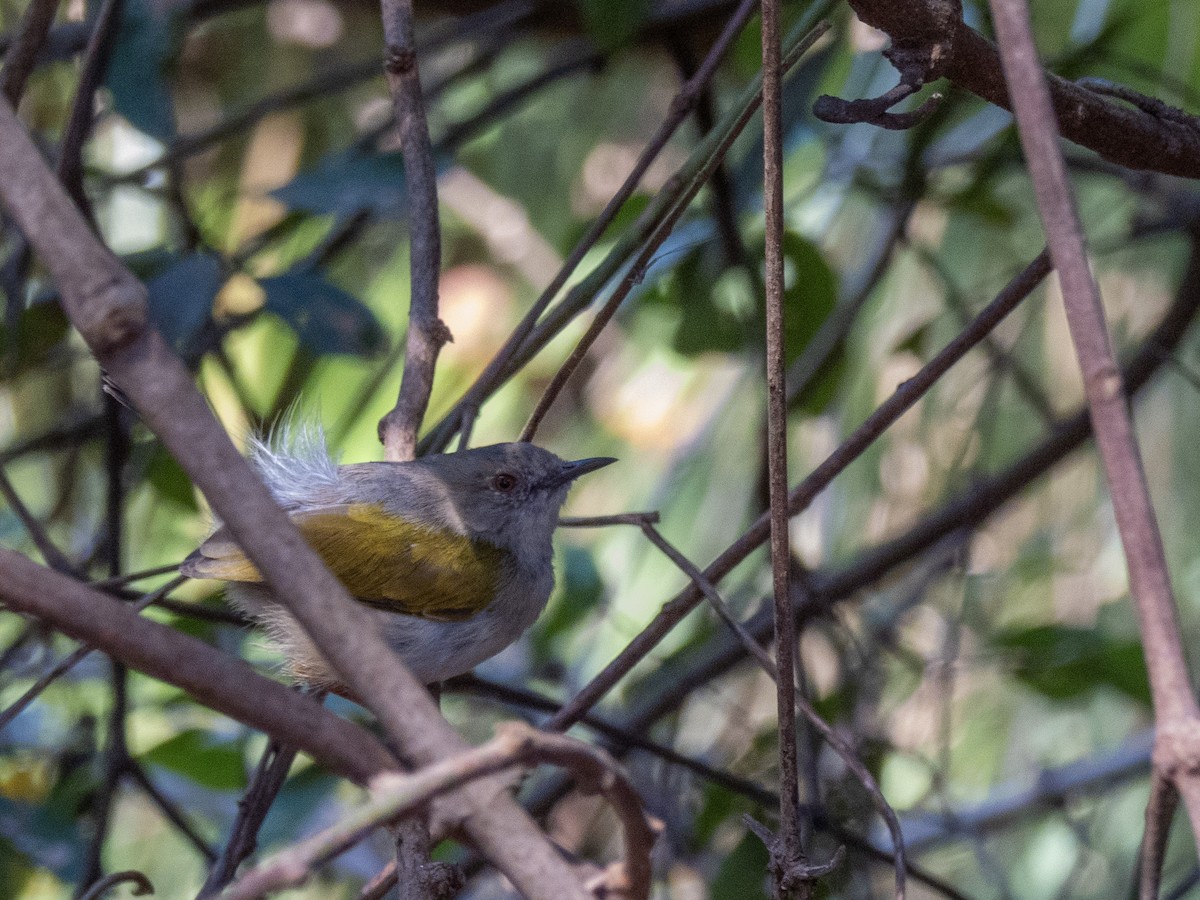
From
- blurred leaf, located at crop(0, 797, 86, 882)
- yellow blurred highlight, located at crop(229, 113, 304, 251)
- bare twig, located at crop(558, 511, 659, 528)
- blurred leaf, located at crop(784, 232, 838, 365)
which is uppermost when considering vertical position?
yellow blurred highlight, located at crop(229, 113, 304, 251)

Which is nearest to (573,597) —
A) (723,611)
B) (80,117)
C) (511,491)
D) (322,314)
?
(511,491)

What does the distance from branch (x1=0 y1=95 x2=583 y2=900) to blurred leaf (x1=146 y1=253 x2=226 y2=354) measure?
75.9 inches

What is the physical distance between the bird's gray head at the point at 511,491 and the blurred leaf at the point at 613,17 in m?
1.14

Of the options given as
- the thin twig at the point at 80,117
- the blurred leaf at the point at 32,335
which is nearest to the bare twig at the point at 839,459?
the thin twig at the point at 80,117

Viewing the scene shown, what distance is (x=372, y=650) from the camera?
1019mm

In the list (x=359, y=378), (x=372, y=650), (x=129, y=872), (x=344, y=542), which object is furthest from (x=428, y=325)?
(x=359, y=378)

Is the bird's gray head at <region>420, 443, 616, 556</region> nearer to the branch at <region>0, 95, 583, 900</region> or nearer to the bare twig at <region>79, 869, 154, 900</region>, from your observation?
the bare twig at <region>79, 869, 154, 900</region>

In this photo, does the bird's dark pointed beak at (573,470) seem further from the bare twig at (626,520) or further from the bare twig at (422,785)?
the bare twig at (422,785)

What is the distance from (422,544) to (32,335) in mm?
1226

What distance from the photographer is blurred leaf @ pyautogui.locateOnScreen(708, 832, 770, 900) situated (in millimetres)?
2742

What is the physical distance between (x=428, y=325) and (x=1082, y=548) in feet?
9.14

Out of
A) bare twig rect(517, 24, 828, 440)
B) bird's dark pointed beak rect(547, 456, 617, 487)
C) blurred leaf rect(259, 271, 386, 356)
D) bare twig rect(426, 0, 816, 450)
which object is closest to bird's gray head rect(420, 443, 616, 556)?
bird's dark pointed beak rect(547, 456, 617, 487)

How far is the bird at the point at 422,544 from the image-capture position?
319 cm

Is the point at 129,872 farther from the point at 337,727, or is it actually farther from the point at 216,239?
the point at 216,239
